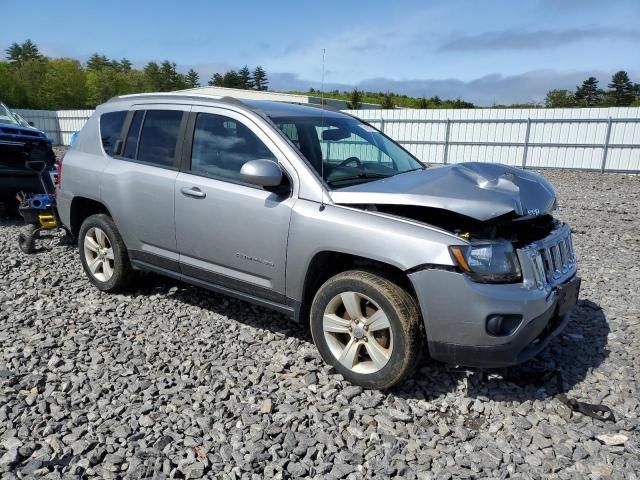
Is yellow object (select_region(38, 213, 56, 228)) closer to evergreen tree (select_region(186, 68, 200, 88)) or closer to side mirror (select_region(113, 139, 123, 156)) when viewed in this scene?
side mirror (select_region(113, 139, 123, 156))

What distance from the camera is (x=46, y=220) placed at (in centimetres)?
668

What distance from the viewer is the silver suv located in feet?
9.57

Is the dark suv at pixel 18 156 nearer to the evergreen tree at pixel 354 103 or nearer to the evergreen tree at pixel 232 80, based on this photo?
the evergreen tree at pixel 354 103

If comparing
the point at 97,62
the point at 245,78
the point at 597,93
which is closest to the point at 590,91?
the point at 597,93

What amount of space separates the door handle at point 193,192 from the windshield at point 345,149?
799 millimetres

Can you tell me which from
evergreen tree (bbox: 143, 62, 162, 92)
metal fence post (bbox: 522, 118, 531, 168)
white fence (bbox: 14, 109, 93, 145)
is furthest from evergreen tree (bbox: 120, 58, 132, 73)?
metal fence post (bbox: 522, 118, 531, 168)

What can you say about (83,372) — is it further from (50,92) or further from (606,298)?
(50,92)

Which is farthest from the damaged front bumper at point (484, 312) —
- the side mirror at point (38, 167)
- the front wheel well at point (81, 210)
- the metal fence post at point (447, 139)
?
the metal fence post at point (447, 139)

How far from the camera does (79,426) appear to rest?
289 centimetres

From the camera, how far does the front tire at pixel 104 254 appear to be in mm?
4734

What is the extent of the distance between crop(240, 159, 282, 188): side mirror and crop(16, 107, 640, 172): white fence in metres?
17.2

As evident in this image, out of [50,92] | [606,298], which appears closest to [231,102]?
[606,298]

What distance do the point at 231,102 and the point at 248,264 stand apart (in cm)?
133

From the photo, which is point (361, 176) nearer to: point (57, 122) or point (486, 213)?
point (486, 213)
